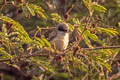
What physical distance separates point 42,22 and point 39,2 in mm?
1034

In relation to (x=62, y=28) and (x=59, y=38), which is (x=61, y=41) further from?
(x=62, y=28)

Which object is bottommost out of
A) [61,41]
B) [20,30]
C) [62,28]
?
[61,41]

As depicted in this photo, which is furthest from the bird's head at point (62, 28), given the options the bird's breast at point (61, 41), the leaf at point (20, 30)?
the leaf at point (20, 30)

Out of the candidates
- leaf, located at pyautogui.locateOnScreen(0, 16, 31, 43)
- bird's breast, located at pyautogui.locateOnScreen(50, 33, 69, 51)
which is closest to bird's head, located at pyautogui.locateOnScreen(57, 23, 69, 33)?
bird's breast, located at pyautogui.locateOnScreen(50, 33, 69, 51)

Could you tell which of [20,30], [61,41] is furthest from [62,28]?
[20,30]

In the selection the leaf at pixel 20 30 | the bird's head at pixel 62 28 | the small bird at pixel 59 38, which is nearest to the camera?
the leaf at pixel 20 30

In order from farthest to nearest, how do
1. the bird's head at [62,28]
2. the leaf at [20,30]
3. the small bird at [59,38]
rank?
the small bird at [59,38], the bird's head at [62,28], the leaf at [20,30]

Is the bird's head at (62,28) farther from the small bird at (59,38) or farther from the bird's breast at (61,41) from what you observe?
the bird's breast at (61,41)

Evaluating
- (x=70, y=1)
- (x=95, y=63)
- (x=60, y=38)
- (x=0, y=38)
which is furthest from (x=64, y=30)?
(x=70, y=1)

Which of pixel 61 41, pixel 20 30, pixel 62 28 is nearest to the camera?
pixel 20 30

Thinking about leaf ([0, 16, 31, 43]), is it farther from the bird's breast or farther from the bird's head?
the bird's breast

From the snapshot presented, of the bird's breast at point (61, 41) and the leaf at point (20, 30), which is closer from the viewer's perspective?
the leaf at point (20, 30)

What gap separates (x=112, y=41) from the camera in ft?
26.0

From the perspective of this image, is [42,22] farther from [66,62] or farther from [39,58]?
[66,62]
